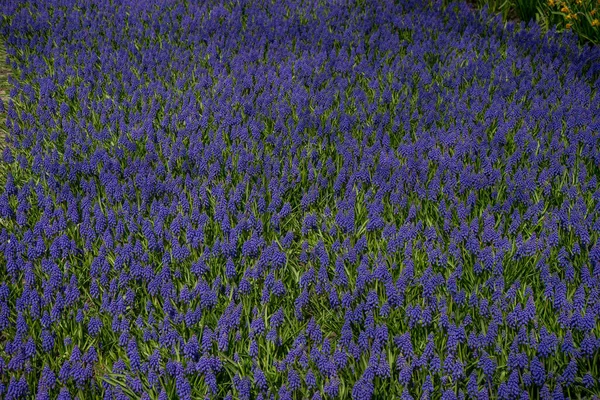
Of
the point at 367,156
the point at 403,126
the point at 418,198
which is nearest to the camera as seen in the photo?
the point at 418,198

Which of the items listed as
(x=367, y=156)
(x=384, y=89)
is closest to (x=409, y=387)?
(x=367, y=156)

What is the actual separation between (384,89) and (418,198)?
6.60 ft

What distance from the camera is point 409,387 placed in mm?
3492

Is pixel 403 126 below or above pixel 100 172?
above

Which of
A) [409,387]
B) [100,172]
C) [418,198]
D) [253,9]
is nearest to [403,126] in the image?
[418,198]

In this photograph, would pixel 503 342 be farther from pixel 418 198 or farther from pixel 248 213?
pixel 248 213

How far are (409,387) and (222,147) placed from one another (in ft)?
9.07

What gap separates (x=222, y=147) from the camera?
562 centimetres

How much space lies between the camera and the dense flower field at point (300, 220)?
3551 millimetres

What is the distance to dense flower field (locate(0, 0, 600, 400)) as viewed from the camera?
11.6 feet

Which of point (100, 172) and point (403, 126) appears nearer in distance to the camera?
point (100, 172)

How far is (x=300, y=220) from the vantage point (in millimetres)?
5059

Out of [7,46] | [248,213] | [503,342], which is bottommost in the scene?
[7,46]

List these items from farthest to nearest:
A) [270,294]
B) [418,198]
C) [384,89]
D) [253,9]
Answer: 1. [253,9]
2. [384,89]
3. [418,198]
4. [270,294]
